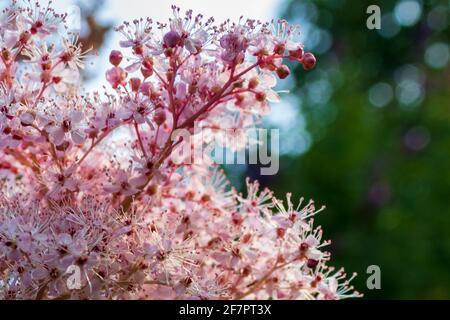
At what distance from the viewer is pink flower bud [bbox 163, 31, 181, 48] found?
1085mm

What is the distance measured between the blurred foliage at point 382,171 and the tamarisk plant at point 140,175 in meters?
3.88

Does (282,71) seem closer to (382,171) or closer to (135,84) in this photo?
(135,84)

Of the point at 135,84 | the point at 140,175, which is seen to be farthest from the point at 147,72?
the point at 140,175

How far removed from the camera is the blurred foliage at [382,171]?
5.76m

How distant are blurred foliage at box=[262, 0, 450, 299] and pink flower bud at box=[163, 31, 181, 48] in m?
4.07

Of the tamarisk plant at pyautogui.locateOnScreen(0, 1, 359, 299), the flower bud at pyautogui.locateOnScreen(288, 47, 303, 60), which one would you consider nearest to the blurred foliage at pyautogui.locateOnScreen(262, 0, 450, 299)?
the tamarisk plant at pyautogui.locateOnScreen(0, 1, 359, 299)

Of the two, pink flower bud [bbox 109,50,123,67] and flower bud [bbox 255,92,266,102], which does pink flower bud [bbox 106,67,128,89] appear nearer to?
pink flower bud [bbox 109,50,123,67]

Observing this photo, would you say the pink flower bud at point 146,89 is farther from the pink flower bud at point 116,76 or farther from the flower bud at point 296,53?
the flower bud at point 296,53

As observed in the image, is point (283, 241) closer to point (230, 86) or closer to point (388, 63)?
point (230, 86)

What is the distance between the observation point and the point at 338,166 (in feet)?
21.0

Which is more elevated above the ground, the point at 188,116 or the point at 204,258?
the point at 188,116
